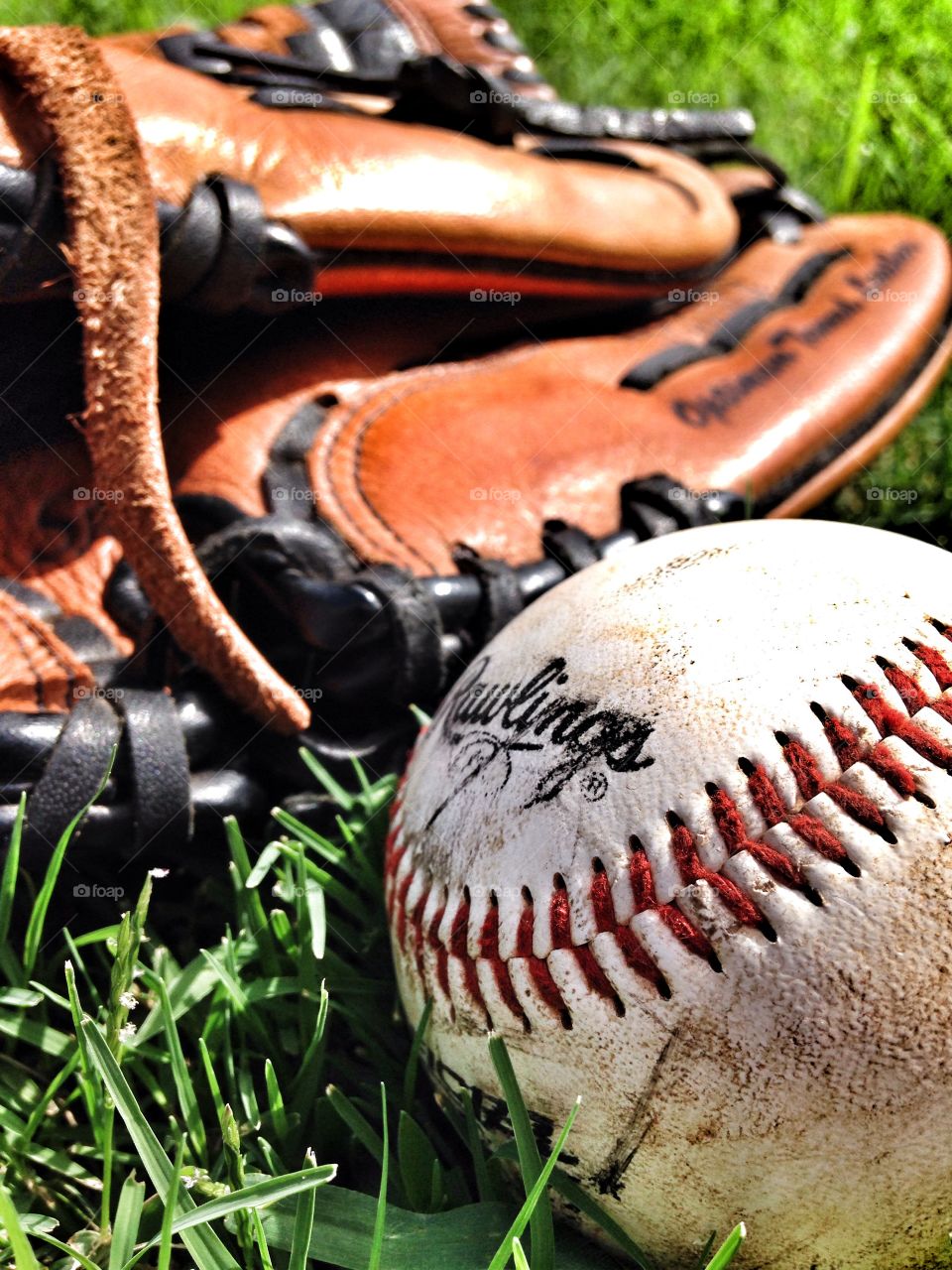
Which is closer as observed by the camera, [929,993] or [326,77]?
[929,993]

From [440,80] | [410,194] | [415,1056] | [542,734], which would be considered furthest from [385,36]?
[415,1056]

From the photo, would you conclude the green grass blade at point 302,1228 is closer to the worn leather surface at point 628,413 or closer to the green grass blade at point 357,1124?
the green grass blade at point 357,1124

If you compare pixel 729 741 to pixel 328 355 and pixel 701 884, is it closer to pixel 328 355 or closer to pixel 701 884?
pixel 701 884

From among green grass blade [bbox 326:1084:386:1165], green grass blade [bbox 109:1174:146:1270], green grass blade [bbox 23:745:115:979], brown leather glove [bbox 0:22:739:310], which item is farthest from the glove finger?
green grass blade [bbox 109:1174:146:1270]

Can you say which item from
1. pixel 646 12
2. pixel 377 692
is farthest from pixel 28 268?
pixel 646 12

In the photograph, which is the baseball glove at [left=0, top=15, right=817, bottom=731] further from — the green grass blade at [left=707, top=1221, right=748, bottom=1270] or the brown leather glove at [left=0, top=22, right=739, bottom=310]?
the green grass blade at [left=707, top=1221, right=748, bottom=1270]

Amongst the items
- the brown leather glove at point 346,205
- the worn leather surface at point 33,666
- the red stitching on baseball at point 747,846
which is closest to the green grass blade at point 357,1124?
the red stitching on baseball at point 747,846

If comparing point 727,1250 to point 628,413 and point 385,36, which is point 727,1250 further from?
point 385,36
